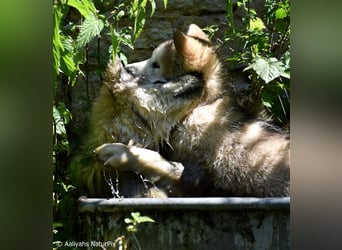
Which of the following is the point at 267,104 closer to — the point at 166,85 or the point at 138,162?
the point at 166,85

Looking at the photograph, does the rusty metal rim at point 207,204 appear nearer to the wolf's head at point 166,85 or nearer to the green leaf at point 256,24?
the wolf's head at point 166,85

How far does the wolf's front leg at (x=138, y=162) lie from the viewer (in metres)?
2.20

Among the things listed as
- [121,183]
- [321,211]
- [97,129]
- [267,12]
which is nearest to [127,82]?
[97,129]

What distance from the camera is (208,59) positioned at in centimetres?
242

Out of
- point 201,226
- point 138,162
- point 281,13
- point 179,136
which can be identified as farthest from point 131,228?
point 281,13

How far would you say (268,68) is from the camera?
244 centimetres

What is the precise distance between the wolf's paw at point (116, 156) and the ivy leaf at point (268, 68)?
583 millimetres

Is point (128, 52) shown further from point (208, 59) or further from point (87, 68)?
point (208, 59)

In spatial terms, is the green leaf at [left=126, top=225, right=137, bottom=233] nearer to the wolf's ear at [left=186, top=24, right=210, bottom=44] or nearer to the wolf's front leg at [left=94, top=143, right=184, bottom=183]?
the wolf's front leg at [left=94, top=143, right=184, bottom=183]

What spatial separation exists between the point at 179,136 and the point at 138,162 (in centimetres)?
20

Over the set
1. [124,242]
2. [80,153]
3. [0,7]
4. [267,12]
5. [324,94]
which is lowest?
[124,242]

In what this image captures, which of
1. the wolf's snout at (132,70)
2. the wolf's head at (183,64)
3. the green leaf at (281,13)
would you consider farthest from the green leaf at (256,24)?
the wolf's snout at (132,70)

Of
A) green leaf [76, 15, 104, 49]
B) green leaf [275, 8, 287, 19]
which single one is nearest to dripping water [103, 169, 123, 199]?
green leaf [76, 15, 104, 49]

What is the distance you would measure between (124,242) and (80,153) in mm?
719
